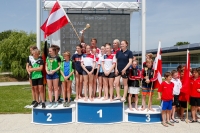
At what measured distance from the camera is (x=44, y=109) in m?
5.43

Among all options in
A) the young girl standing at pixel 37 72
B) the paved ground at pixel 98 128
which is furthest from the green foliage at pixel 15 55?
the paved ground at pixel 98 128

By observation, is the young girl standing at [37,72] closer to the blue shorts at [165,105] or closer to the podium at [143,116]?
the podium at [143,116]

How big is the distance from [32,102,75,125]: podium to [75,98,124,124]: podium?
0.68 ft

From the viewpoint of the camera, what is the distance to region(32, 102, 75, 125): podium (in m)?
5.43

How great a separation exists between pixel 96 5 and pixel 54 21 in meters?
3.22

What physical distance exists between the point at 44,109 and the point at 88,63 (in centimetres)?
166

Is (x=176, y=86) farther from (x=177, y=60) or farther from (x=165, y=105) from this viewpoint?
(x=177, y=60)

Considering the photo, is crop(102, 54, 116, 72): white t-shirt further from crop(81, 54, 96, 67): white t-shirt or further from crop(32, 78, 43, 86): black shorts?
crop(32, 78, 43, 86): black shorts

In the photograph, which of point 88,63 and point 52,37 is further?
point 52,37

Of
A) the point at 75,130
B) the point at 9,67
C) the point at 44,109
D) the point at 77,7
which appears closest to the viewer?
the point at 75,130

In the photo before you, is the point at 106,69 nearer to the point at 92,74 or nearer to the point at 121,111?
the point at 92,74

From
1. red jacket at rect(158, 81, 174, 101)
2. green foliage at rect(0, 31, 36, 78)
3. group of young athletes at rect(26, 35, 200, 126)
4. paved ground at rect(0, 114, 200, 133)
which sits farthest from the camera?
green foliage at rect(0, 31, 36, 78)

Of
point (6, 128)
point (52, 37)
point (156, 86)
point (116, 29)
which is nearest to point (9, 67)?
point (52, 37)

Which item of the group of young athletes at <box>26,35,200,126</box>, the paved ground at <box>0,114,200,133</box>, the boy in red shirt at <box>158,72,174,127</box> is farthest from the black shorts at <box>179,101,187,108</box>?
the boy in red shirt at <box>158,72,174,127</box>
